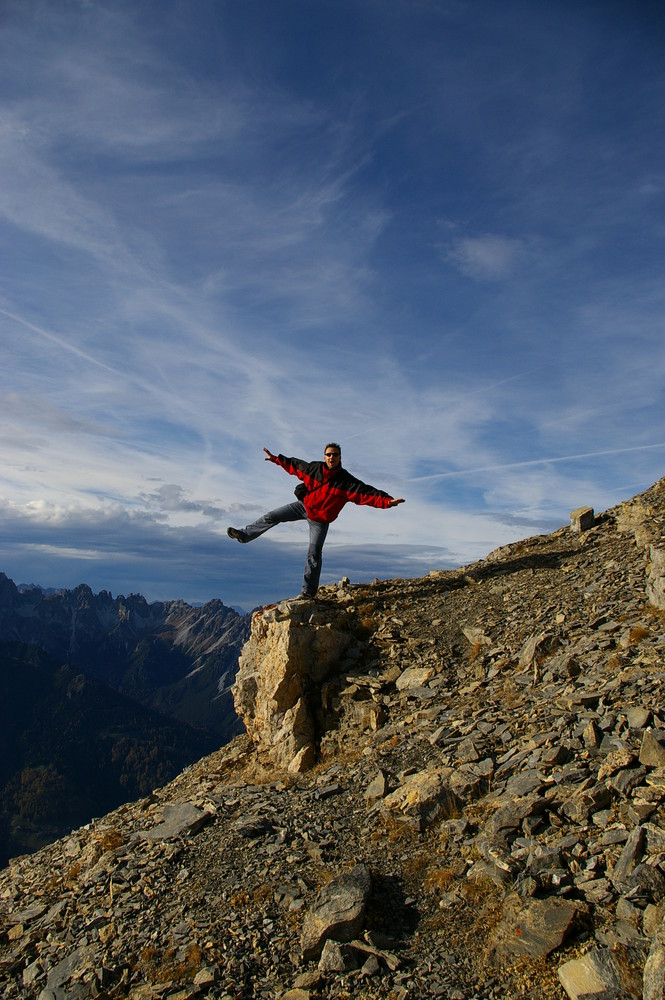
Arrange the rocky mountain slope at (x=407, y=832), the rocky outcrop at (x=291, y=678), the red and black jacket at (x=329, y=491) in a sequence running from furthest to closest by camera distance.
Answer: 1. the red and black jacket at (x=329, y=491)
2. the rocky outcrop at (x=291, y=678)
3. the rocky mountain slope at (x=407, y=832)

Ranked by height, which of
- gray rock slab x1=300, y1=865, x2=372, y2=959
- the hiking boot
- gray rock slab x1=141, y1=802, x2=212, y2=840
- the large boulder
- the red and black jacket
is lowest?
gray rock slab x1=141, y1=802, x2=212, y2=840

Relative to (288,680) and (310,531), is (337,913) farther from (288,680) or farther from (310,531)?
(310,531)

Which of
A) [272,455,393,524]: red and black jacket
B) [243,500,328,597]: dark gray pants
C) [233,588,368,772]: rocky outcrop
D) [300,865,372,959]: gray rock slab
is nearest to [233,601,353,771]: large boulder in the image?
[233,588,368,772]: rocky outcrop

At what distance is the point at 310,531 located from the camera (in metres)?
19.9

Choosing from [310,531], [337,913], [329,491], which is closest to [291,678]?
[310,531]

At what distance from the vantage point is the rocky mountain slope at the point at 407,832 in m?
7.61

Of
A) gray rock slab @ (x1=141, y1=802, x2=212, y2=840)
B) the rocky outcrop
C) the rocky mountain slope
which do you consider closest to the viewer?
the rocky mountain slope

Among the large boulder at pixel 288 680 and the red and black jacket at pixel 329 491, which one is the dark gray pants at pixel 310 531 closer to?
the red and black jacket at pixel 329 491

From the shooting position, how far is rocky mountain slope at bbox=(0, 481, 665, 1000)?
7.61 meters

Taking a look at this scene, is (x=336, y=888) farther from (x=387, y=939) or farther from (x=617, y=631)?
(x=617, y=631)

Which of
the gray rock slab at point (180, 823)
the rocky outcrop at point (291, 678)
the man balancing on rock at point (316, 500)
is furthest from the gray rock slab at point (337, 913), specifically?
the man balancing on rock at point (316, 500)

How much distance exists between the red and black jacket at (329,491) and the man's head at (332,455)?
0.25 m

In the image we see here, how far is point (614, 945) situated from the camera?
22.6ft

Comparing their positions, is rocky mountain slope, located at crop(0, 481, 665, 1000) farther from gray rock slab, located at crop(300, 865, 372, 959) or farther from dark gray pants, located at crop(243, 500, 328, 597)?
dark gray pants, located at crop(243, 500, 328, 597)
